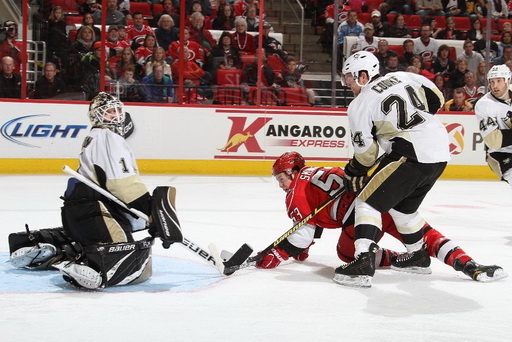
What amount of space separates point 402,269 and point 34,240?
6.14 ft

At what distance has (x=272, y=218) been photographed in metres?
5.84

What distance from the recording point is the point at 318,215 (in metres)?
3.89

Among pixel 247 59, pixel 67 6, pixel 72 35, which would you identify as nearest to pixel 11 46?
pixel 72 35

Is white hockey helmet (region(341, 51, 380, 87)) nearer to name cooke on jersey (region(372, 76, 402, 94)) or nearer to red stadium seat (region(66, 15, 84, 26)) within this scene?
name cooke on jersey (region(372, 76, 402, 94))

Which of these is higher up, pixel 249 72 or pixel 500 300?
pixel 249 72

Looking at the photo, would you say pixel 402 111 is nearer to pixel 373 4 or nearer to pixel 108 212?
pixel 108 212

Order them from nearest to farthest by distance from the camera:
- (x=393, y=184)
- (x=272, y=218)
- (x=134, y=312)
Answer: (x=134, y=312) < (x=393, y=184) < (x=272, y=218)

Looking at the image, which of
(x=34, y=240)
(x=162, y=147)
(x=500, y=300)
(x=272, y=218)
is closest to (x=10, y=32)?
(x=162, y=147)

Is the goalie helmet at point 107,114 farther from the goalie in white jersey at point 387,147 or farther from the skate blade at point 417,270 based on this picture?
the skate blade at point 417,270

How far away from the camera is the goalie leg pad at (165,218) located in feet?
11.4

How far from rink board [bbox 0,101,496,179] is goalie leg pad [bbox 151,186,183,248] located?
5.07m

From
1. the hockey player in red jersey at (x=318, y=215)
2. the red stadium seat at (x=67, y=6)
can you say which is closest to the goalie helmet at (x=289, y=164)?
the hockey player in red jersey at (x=318, y=215)

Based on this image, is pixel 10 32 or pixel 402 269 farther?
pixel 10 32

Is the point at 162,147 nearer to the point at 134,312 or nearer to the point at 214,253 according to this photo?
the point at 214,253
